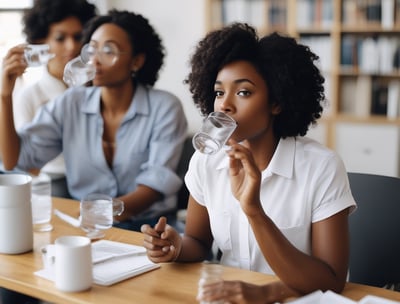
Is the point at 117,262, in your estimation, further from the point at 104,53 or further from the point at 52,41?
the point at 52,41

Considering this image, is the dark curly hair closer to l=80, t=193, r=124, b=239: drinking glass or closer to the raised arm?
the raised arm

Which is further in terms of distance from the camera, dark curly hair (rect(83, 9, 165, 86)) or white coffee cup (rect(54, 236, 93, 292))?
dark curly hair (rect(83, 9, 165, 86))

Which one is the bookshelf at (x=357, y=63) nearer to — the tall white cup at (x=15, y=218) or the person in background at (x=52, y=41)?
the person in background at (x=52, y=41)

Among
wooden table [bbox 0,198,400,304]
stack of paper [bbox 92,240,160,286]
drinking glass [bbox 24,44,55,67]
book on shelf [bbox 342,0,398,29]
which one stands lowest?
wooden table [bbox 0,198,400,304]

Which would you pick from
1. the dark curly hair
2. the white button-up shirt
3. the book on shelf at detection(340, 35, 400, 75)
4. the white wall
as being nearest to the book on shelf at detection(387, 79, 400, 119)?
the book on shelf at detection(340, 35, 400, 75)

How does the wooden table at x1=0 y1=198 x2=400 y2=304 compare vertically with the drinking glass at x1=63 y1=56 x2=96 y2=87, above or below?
below

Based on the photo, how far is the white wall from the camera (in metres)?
4.84

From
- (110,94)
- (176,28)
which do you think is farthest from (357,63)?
(110,94)

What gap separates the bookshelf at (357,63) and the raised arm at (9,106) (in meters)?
2.51

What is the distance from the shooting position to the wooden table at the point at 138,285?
135 cm

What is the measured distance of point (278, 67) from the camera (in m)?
1.61

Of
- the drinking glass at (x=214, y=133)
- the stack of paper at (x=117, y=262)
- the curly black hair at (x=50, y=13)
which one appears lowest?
the stack of paper at (x=117, y=262)

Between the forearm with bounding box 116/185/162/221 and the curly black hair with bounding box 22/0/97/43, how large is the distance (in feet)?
3.37

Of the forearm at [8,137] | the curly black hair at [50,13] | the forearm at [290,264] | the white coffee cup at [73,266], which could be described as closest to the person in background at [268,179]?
the forearm at [290,264]
